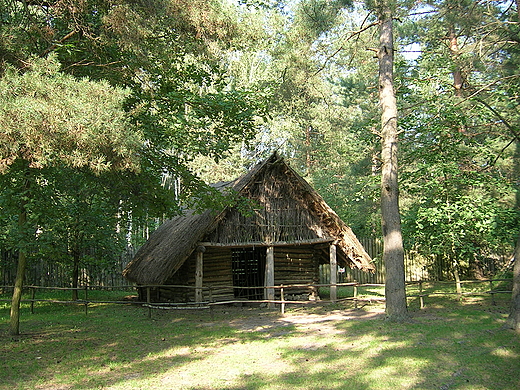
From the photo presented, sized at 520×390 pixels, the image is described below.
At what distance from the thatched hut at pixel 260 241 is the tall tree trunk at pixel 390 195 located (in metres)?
4.35

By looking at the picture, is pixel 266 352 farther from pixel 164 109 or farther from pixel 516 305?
pixel 164 109

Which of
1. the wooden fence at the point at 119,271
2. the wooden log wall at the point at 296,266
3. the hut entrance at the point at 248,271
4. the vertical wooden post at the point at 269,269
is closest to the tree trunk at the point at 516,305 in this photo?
the vertical wooden post at the point at 269,269

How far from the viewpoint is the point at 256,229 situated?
15.2m

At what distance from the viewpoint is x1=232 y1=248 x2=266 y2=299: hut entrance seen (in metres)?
17.9

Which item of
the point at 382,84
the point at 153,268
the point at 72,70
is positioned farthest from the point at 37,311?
the point at 382,84

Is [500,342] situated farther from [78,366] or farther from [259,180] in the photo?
[259,180]

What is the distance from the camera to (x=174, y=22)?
8.40 metres

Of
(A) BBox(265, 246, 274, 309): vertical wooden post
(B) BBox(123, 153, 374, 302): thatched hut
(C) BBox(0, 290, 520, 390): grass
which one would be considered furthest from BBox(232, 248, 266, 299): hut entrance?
(C) BBox(0, 290, 520, 390): grass

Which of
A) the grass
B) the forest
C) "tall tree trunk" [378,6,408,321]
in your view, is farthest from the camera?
"tall tree trunk" [378,6,408,321]

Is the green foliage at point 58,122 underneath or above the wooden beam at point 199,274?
above

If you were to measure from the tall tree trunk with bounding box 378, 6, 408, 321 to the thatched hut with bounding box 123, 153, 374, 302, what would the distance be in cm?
435

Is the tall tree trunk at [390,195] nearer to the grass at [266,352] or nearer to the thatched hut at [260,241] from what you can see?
the grass at [266,352]

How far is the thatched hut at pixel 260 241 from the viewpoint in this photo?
1444cm

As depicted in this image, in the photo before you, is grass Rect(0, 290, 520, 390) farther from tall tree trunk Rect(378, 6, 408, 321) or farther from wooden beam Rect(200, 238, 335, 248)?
wooden beam Rect(200, 238, 335, 248)
